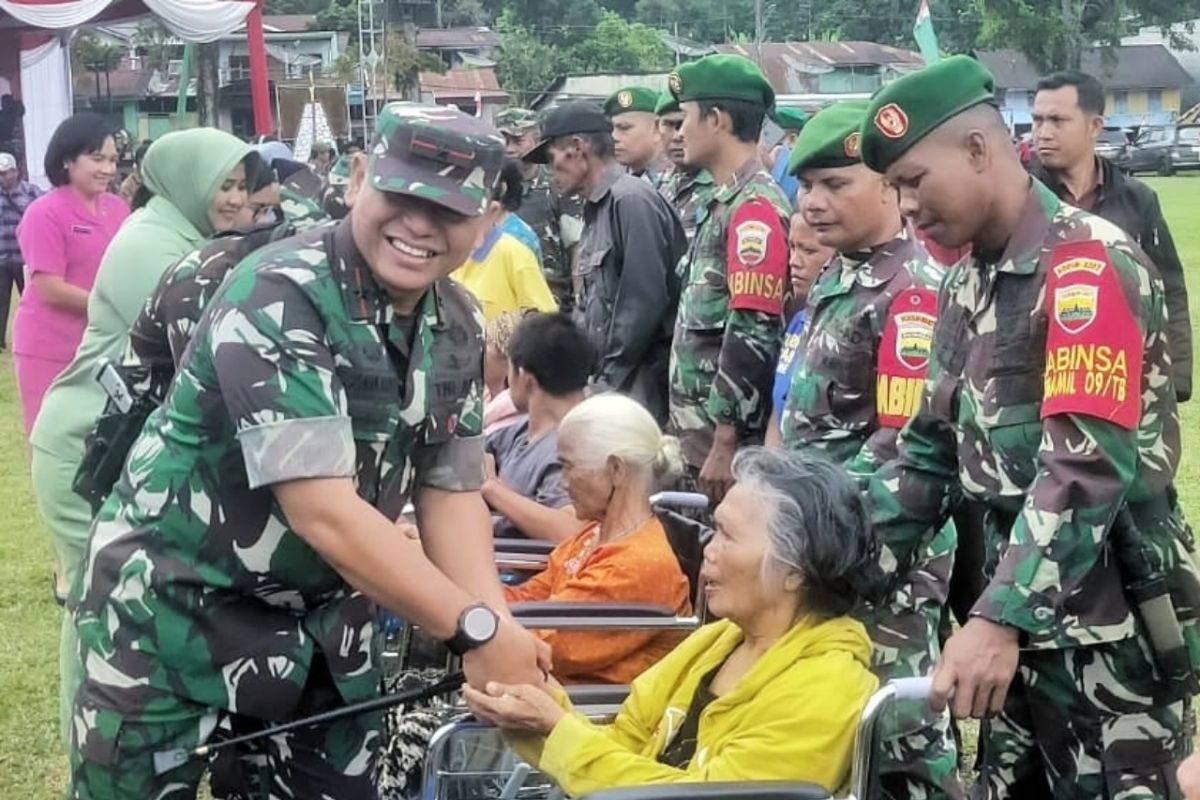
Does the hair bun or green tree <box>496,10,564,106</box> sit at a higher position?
the hair bun

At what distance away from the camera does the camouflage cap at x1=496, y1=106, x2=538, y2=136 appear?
9829 millimetres

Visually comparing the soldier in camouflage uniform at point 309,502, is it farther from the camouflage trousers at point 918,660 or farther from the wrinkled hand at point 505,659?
the camouflage trousers at point 918,660

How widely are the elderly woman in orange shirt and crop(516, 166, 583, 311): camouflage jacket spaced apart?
364 centimetres

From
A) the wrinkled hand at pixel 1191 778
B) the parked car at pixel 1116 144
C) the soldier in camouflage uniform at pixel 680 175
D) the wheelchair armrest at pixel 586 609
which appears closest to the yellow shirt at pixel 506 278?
the soldier in camouflage uniform at pixel 680 175

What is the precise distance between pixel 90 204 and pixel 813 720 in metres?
5.05

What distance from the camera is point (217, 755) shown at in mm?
2754

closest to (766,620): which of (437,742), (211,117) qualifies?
(437,742)

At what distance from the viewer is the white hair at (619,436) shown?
13.4 feet

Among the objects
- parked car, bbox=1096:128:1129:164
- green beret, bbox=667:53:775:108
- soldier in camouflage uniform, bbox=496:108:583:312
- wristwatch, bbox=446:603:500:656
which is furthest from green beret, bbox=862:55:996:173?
parked car, bbox=1096:128:1129:164

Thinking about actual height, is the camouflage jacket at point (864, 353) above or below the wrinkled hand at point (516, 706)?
above

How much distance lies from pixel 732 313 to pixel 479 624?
85.3 inches

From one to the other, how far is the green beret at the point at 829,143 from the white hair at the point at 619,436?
78 cm

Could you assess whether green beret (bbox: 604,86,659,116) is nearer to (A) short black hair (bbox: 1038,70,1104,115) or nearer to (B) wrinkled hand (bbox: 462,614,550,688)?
(A) short black hair (bbox: 1038,70,1104,115)

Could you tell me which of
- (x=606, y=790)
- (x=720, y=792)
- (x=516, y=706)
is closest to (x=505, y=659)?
(x=516, y=706)
